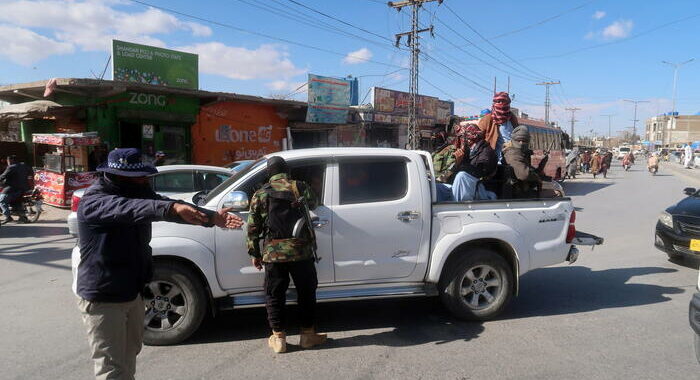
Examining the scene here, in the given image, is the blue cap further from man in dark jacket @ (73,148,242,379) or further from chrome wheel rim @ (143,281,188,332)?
chrome wheel rim @ (143,281,188,332)

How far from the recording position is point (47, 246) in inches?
347

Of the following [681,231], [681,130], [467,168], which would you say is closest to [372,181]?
[467,168]

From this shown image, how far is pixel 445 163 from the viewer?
5.91 metres

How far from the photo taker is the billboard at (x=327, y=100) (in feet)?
67.6

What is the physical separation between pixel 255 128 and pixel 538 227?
51.7 feet

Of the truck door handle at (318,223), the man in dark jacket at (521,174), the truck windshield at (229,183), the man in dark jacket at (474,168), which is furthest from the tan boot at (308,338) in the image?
the man in dark jacket at (521,174)

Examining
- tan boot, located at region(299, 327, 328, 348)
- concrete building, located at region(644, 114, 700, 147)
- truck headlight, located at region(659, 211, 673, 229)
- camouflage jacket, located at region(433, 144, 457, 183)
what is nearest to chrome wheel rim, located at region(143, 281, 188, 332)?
tan boot, located at region(299, 327, 328, 348)

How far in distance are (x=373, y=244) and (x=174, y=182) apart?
5894 mm

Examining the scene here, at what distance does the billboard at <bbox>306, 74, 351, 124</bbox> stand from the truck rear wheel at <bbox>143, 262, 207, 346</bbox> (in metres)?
16.8

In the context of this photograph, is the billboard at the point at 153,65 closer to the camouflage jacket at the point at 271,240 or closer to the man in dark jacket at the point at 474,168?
the man in dark jacket at the point at 474,168

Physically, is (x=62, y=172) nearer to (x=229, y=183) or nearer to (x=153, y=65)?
(x=153, y=65)

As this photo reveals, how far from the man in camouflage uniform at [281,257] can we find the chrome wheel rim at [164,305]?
81 centimetres

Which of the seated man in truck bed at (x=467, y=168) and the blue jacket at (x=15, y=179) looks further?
the blue jacket at (x=15, y=179)

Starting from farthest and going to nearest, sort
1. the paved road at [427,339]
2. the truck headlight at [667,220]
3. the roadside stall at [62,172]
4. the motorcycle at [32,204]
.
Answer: the roadside stall at [62,172] → the motorcycle at [32,204] → the truck headlight at [667,220] → the paved road at [427,339]
